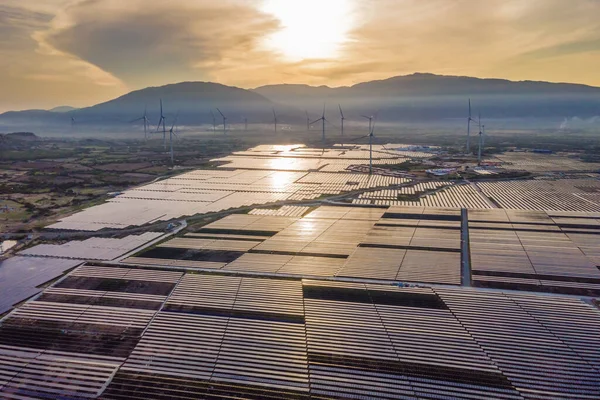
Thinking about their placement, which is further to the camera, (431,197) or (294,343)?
(431,197)

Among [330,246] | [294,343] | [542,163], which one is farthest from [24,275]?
[542,163]

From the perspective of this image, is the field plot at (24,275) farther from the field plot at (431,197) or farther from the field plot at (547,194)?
the field plot at (547,194)

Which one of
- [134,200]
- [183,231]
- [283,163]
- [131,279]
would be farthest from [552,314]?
[283,163]

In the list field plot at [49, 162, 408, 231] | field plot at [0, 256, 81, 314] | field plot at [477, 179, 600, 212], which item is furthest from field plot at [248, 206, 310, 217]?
field plot at [477, 179, 600, 212]

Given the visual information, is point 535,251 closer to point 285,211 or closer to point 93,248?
point 285,211

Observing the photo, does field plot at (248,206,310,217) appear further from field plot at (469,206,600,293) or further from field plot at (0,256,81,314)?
field plot at (0,256,81,314)

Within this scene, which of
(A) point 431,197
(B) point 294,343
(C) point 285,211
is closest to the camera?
(B) point 294,343

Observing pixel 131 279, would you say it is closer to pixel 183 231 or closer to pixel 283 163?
pixel 183 231
